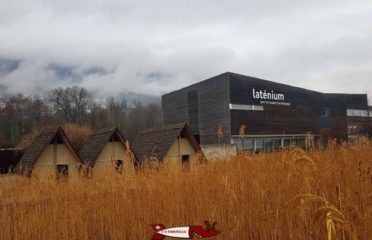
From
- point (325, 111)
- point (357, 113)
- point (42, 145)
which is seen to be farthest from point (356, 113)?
point (42, 145)

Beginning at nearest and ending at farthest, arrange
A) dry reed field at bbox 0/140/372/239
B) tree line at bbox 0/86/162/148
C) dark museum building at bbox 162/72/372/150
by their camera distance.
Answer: dry reed field at bbox 0/140/372/239
dark museum building at bbox 162/72/372/150
tree line at bbox 0/86/162/148

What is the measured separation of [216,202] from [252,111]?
33.6 metres

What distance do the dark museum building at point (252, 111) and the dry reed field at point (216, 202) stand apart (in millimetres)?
27502

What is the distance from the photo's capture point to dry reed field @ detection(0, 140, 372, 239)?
11.3 ft

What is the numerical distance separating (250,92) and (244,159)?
3182 cm

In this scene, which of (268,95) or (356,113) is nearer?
(268,95)

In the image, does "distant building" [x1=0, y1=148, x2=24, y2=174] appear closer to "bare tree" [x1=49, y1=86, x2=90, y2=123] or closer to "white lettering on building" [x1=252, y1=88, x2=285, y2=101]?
"white lettering on building" [x1=252, y1=88, x2=285, y2=101]

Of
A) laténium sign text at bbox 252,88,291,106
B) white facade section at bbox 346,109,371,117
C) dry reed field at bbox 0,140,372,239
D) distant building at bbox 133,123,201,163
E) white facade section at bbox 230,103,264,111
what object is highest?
laténium sign text at bbox 252,88,291,106

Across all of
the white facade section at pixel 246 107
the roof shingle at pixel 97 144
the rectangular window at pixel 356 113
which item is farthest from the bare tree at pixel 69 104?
the roof shingle at pixel 97 144

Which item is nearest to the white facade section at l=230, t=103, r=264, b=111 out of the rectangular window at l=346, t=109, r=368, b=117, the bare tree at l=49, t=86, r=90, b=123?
the rectangular window at l=346, t=109, r=368, b=117

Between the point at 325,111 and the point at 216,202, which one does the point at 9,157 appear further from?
the point at 325,111

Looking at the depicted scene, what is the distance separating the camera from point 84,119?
6309 centimetres

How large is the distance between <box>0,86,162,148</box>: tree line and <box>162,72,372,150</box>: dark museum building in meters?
21.2

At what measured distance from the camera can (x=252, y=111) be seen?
122ft
